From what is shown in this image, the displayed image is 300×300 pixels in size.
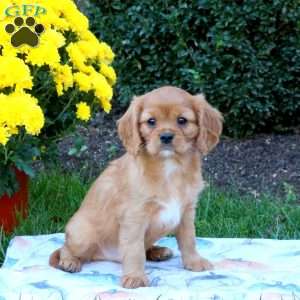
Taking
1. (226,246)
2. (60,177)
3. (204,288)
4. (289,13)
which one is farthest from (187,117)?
(289,13)

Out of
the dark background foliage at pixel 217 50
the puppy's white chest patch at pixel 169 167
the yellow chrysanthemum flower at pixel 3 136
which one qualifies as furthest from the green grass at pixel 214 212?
the puppy's white chest patch at pixel 169 167

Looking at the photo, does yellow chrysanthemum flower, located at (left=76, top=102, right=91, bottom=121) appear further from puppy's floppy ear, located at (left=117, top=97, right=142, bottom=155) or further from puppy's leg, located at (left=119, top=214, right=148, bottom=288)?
puppy's leg, located at (left=119, top=214, right=148, bottom=288)

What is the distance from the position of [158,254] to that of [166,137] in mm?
999

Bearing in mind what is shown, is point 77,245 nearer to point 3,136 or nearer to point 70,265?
point 70,265

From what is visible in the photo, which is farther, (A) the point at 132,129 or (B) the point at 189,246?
(B) the point at 189,246

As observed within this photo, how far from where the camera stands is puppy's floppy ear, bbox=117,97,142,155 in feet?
12.3

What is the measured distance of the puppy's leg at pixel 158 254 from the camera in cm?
435

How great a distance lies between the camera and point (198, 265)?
410 cm

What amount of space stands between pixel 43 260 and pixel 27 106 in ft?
2.93

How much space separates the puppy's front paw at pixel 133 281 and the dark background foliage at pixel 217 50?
110 inches

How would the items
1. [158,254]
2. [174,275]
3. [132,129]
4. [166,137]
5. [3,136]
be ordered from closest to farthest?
[166,137], [132,129], [174,275], [3,136], [158,254]

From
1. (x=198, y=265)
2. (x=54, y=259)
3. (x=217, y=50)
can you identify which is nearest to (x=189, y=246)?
(x=198, y=265)

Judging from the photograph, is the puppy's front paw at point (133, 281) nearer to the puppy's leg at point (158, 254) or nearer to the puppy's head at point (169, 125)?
the puppy's leg at point (158, 254)

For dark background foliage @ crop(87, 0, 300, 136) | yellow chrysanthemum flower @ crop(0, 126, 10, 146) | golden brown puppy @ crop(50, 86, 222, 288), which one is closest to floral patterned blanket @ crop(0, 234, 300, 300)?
golden brown puppy @ crop(50, 86, 222, 288)
